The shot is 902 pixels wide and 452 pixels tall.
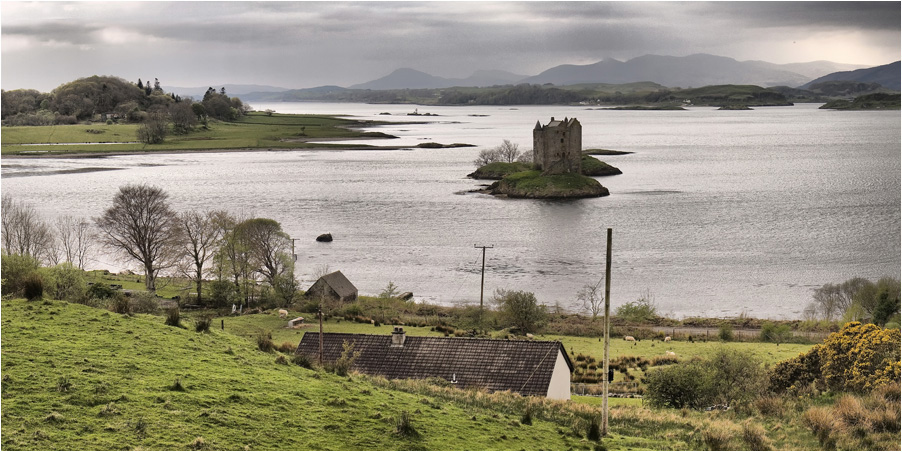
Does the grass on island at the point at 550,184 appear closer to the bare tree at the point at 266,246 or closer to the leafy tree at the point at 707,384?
the bare tree at the point at 266,246

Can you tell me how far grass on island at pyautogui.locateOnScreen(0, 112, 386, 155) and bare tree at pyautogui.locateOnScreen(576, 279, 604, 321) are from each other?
10363 cm

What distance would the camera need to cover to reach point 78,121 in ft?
572

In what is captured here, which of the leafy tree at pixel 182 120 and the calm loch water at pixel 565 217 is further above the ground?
the leafy tree at pixel 182 120

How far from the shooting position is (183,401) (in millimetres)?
13734

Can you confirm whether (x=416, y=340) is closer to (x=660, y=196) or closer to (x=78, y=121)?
(x=660, y=196)

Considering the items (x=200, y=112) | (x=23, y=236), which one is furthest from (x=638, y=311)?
(x=200, y=112)

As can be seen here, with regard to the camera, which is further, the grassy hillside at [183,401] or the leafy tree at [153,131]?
the leafy tree at [153,131]

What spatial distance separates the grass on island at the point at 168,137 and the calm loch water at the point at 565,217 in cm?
1043

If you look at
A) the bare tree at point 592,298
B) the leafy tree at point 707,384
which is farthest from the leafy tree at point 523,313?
the leafy tree at point 707,384

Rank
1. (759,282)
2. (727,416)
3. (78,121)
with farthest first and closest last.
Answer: (78,121), (759,282), (727,416)

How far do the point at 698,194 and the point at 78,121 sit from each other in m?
140

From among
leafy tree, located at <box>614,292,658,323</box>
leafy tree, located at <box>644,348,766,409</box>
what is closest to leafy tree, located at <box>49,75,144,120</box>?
leafy tree, located at <box>614,292,658,323</box>

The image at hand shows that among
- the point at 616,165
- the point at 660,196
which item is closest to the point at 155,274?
the point at 660,196

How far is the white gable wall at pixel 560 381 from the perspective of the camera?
2211cm
